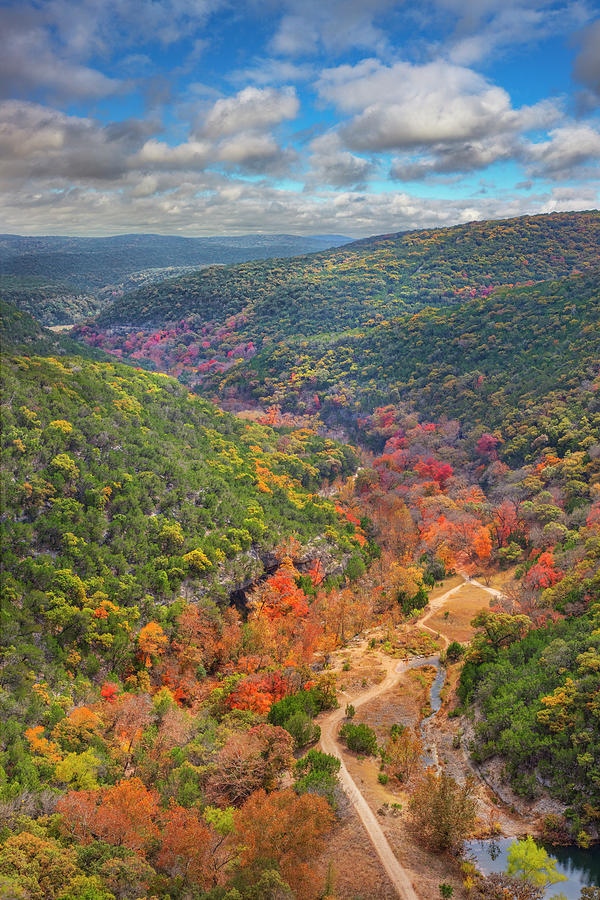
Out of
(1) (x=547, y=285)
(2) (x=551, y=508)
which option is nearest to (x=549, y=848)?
(2) (x=551, y=508)

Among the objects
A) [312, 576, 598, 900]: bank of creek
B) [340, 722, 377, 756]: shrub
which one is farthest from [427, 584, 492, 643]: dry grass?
[340, 722, 377, 756]: shrub

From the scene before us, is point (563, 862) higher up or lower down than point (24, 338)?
lower down

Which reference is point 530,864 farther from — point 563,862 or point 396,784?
point 396,784

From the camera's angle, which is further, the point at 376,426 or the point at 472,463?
the point at 376,426

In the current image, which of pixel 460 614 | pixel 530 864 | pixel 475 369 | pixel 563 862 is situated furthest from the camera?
pixel 475 369

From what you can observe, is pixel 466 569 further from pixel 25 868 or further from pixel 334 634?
pixel 25 868

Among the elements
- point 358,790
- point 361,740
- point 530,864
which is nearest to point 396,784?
point 358,790

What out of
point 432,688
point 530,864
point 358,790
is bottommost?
A: point 432,688

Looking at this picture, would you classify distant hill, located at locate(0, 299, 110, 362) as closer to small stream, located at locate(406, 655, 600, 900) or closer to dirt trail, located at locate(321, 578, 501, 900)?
dirt trail, located at locate(321, 578, 501, 900)
